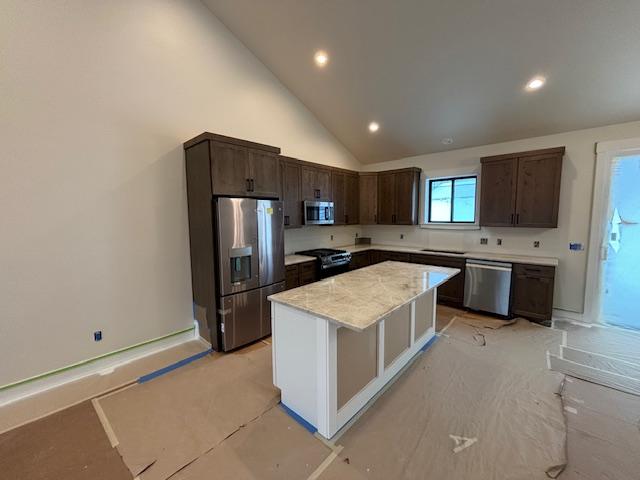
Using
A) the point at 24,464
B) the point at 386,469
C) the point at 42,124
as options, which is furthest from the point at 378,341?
the point at 42,124

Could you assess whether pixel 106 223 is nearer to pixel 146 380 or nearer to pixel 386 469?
pixel 146 380

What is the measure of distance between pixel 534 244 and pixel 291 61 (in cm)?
459

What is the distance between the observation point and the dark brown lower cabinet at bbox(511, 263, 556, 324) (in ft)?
12.0

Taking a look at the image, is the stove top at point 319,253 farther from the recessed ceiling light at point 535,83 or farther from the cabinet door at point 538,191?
the recessed ceiling light at point 535,83

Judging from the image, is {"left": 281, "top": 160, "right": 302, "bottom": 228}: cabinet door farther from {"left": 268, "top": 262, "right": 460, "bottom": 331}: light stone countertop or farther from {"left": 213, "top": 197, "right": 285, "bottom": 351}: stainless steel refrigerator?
{"left": 268, "top": 262, "right": 460, "bottom": 331}: light stone countertop

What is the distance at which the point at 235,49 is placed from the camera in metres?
3.67

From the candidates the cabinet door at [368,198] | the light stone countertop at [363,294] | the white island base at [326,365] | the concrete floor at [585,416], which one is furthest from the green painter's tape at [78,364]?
the cabinet door at [368,198]

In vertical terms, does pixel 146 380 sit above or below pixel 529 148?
below

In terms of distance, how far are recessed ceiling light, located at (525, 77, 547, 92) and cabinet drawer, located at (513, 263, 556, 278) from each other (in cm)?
229

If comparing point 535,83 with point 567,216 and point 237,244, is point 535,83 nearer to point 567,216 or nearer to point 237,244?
point 567,216

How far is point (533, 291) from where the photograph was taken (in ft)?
12.4

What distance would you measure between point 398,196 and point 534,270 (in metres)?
2.46

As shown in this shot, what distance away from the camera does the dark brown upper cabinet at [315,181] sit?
449cm

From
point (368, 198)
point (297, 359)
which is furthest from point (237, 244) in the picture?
point (368, 198)
